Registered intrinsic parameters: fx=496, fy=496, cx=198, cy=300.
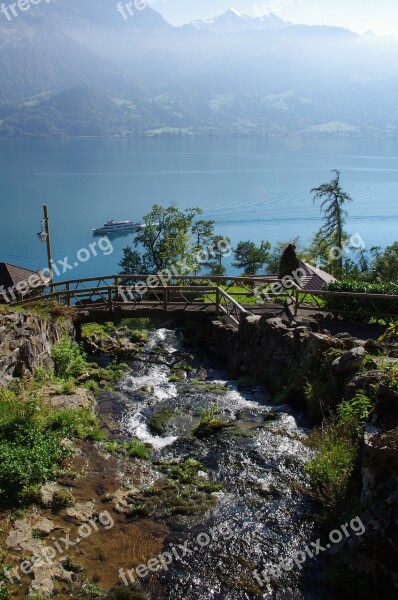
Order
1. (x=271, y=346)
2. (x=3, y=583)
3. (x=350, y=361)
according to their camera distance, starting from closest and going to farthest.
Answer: (x=3, y=583) → (x=350, y=361) → (x=271, y=346)

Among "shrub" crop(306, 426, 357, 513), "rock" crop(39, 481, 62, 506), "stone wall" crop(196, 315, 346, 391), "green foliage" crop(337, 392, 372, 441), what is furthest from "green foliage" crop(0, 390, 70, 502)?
"stone wall" crop(196, 315, 346, 391)

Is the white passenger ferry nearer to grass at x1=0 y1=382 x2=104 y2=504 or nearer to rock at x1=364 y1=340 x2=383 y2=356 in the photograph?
grass at x1=0 y1=382 x2=104 y2=504

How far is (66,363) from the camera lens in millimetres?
17016

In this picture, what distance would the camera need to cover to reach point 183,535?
8750 millimetres

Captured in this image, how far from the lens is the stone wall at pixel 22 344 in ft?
44.8

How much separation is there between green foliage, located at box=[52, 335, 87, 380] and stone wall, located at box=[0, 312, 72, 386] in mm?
312

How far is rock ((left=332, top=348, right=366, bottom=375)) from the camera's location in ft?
39.2

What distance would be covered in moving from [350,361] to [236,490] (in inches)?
168

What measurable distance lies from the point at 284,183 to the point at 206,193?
30.5m

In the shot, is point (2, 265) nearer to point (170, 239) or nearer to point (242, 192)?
point (170, 239)

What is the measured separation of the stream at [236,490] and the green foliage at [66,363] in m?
1.69

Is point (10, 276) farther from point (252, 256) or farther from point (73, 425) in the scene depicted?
point (252, 256)

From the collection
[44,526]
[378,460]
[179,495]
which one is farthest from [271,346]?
[44,526]

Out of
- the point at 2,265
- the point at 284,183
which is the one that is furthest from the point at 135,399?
the point at 284,183
